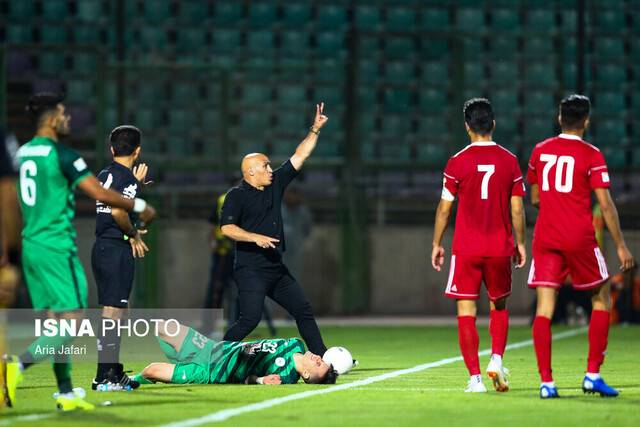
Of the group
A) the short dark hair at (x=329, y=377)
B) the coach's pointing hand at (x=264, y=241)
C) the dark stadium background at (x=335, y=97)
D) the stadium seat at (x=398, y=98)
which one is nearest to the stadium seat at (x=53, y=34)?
the dark stadium background at (x=335, y=97)

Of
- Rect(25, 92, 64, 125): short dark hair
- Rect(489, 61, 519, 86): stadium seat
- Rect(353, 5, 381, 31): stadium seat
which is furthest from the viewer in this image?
Rect(353, 5, 381, 31): stadium seat

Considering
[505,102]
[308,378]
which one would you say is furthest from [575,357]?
[505,102]

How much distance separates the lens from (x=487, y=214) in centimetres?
984

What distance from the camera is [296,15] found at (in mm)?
26797

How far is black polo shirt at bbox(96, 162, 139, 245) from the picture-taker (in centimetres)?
1023

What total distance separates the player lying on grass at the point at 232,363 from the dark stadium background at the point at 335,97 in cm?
1183

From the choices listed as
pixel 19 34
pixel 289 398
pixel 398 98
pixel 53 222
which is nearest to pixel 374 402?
pixel 289 398

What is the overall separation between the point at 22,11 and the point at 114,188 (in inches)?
680

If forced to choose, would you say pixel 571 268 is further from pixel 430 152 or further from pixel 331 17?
pixel 331 17

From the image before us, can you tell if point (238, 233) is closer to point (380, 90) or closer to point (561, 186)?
point (561, 186)

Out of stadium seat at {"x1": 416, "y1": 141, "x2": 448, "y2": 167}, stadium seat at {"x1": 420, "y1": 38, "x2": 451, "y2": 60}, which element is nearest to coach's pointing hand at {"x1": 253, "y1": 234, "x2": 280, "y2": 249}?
stadium seat at {"x1": 416, "y1": 141, "x2": 448, "y2": 167}

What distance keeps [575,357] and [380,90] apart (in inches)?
446

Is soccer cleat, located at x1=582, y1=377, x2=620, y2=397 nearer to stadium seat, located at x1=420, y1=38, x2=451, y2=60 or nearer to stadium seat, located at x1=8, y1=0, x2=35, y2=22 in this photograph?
stadium seat, located at x1=420, y1=38, x2=451, y2=60

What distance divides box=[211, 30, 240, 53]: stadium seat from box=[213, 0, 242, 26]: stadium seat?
228 mm
